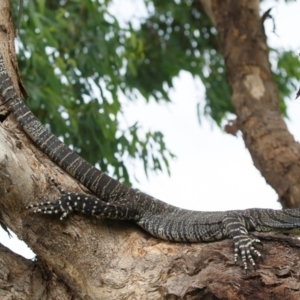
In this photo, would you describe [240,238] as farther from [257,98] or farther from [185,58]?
[185,58]

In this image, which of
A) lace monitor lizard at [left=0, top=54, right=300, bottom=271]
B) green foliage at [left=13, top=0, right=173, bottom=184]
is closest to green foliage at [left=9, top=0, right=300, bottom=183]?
green foliage at [left=13, top=0, right=173, bottom=184]

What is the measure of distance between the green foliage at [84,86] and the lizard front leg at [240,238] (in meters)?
3.10

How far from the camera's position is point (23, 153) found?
4.58 metres

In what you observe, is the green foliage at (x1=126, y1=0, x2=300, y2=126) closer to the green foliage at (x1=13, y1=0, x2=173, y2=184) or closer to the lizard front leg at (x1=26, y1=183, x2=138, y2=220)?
the green foliage at (x1=13, y1=0, x2=173, y2=184)

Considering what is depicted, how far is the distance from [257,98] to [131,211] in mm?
2955

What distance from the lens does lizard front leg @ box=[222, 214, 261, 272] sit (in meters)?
4.23

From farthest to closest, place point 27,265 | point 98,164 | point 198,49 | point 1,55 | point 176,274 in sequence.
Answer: point 198,49, point 98,164, point 1,55, point 27,265, point 176,274

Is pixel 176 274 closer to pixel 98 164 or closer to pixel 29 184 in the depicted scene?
pixel 29 184

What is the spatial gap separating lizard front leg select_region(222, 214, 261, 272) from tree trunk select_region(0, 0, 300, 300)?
0.07 m

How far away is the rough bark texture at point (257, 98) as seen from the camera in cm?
695

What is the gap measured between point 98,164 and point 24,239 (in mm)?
3784

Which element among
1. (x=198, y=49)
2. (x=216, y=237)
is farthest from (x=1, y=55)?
(x=198, y=49)

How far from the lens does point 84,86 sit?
8.43m

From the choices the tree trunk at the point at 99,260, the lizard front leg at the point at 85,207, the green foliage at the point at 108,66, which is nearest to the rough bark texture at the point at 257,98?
the green foliage at the point at 108,66
